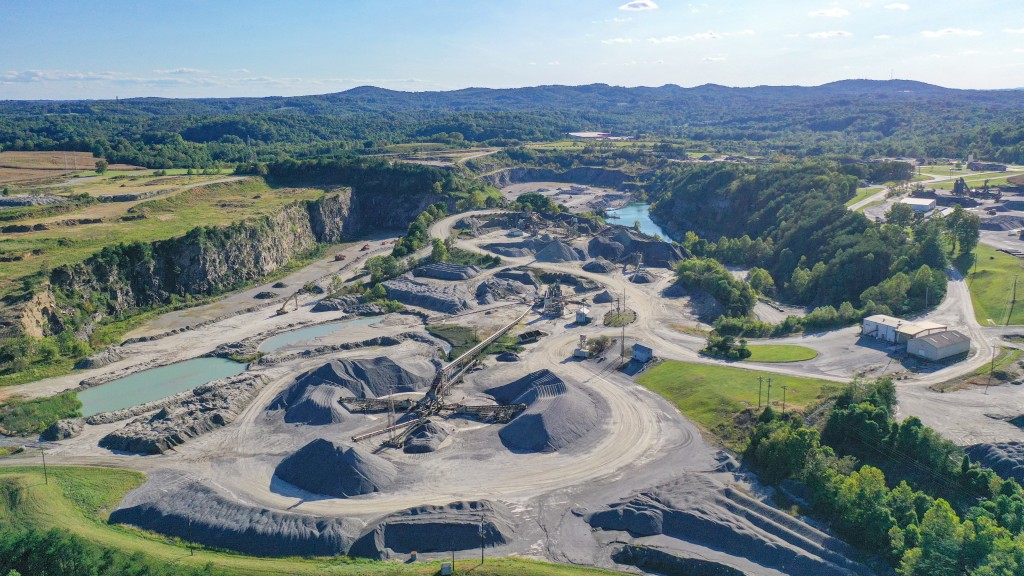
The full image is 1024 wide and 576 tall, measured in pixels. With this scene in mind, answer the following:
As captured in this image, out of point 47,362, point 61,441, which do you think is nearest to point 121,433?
point 61,441

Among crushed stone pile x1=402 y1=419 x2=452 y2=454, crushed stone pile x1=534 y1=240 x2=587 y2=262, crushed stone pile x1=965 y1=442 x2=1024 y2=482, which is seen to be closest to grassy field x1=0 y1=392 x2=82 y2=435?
crushed stone pile x1=402 y1=419 x2=452 y2=454

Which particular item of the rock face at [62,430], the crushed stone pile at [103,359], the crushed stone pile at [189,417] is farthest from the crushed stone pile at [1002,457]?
the crushed stone pile at [103,359]

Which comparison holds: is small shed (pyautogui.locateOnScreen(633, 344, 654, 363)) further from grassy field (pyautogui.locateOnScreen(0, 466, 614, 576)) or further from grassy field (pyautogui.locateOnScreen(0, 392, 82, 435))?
grassy field (pyautogui.locateOnScreen(0, 392, 82, 435))

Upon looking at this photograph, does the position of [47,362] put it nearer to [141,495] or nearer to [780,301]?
[141,495]

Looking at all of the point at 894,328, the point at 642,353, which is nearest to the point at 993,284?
the point at 894,328

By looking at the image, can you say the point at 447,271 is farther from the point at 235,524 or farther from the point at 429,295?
the point at 235,524

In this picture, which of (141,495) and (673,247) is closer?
(141,495)
